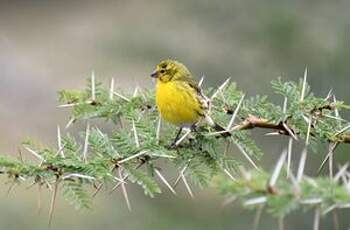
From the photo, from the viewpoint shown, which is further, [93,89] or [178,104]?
[178,104]

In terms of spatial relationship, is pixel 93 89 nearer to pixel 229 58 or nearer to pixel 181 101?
pixel 181 101

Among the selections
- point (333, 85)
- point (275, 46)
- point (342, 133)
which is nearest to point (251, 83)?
point (275, 46)

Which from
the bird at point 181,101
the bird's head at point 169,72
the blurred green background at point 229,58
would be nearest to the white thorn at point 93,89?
the bird at point 181,101

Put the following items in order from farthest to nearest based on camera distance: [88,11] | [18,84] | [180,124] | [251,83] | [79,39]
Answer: [88,11] < [79,39] < [18,84] < [251,83] < [180,124]

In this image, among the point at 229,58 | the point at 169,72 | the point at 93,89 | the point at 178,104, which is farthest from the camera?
the point at 229,58

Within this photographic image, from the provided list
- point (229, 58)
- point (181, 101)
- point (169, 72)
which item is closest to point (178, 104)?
point (181, 101)

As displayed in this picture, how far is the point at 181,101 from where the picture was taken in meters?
Answer: 3.27

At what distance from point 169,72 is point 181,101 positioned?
0.31 meters

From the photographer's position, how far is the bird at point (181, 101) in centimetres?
311

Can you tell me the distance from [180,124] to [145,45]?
12.8 ft

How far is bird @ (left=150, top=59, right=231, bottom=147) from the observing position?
10.2 feet

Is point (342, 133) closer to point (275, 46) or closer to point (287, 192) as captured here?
point (287, 192)

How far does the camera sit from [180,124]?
3168 mm

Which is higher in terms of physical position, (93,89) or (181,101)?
(93,89)
